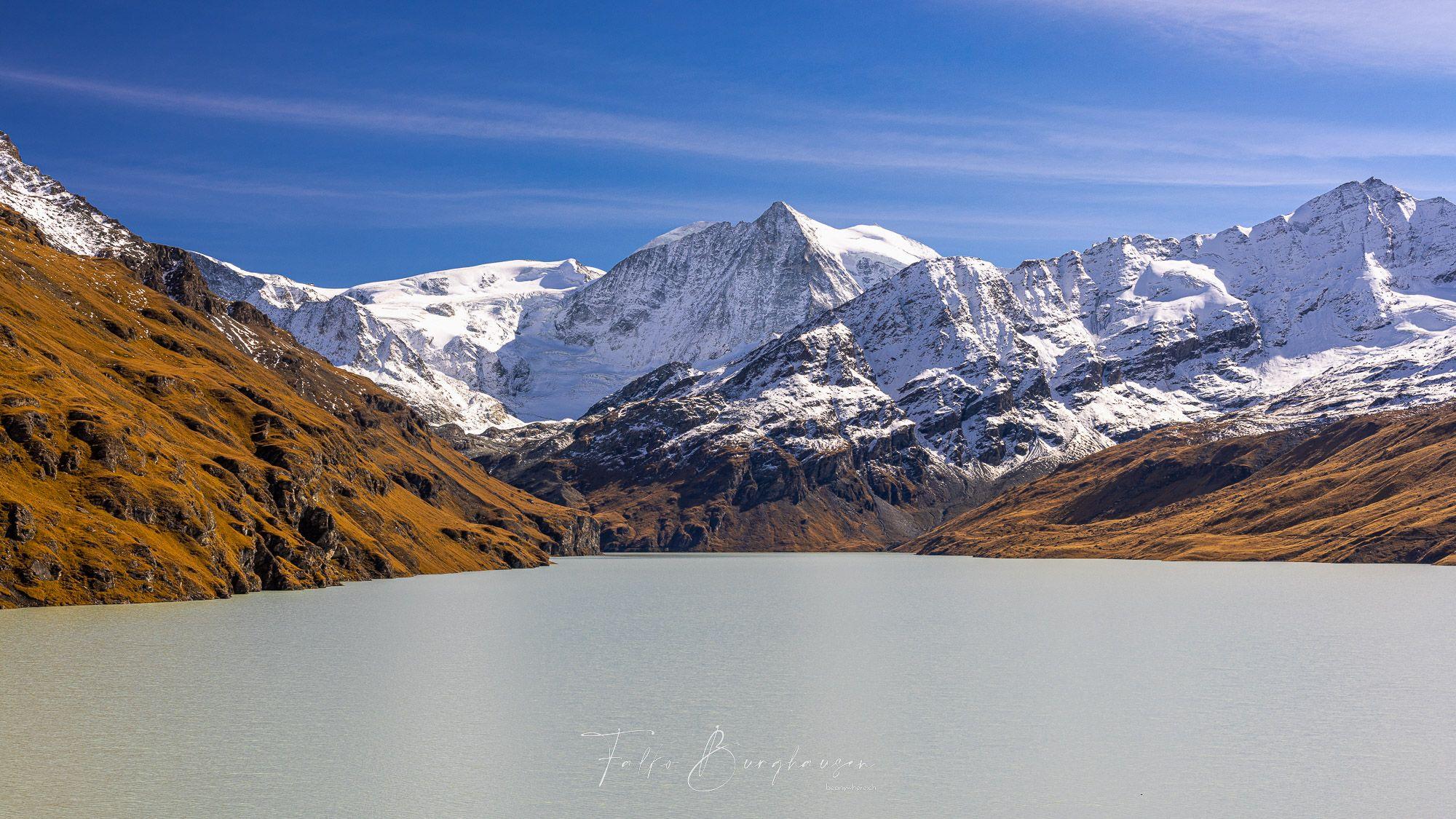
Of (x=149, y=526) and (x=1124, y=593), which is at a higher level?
(x=149, y=526)

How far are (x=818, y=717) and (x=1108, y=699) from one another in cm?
1819

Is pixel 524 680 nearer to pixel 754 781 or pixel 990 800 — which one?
pixel 754 781

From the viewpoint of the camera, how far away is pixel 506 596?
557ft

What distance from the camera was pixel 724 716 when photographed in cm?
6444

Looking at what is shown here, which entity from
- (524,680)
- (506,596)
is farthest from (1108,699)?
(506,596)

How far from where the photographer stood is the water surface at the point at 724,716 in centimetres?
4778

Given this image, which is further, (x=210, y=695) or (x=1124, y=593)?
(x=1124, y=593)

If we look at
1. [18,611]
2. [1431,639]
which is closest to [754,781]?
[1431,639]

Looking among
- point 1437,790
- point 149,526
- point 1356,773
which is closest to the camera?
point 1437,790

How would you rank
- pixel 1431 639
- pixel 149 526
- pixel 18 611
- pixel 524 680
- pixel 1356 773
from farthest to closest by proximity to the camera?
pixel 149 526 → pixel 18 611 → pixel 1431 639 → pixel 524 680 → pixel 1356 773

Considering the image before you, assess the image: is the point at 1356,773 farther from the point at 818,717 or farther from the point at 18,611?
the point at 18,611

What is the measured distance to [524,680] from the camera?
78312 mm

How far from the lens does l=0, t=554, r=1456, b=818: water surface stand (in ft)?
157

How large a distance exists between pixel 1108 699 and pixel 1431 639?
46.6 metres
